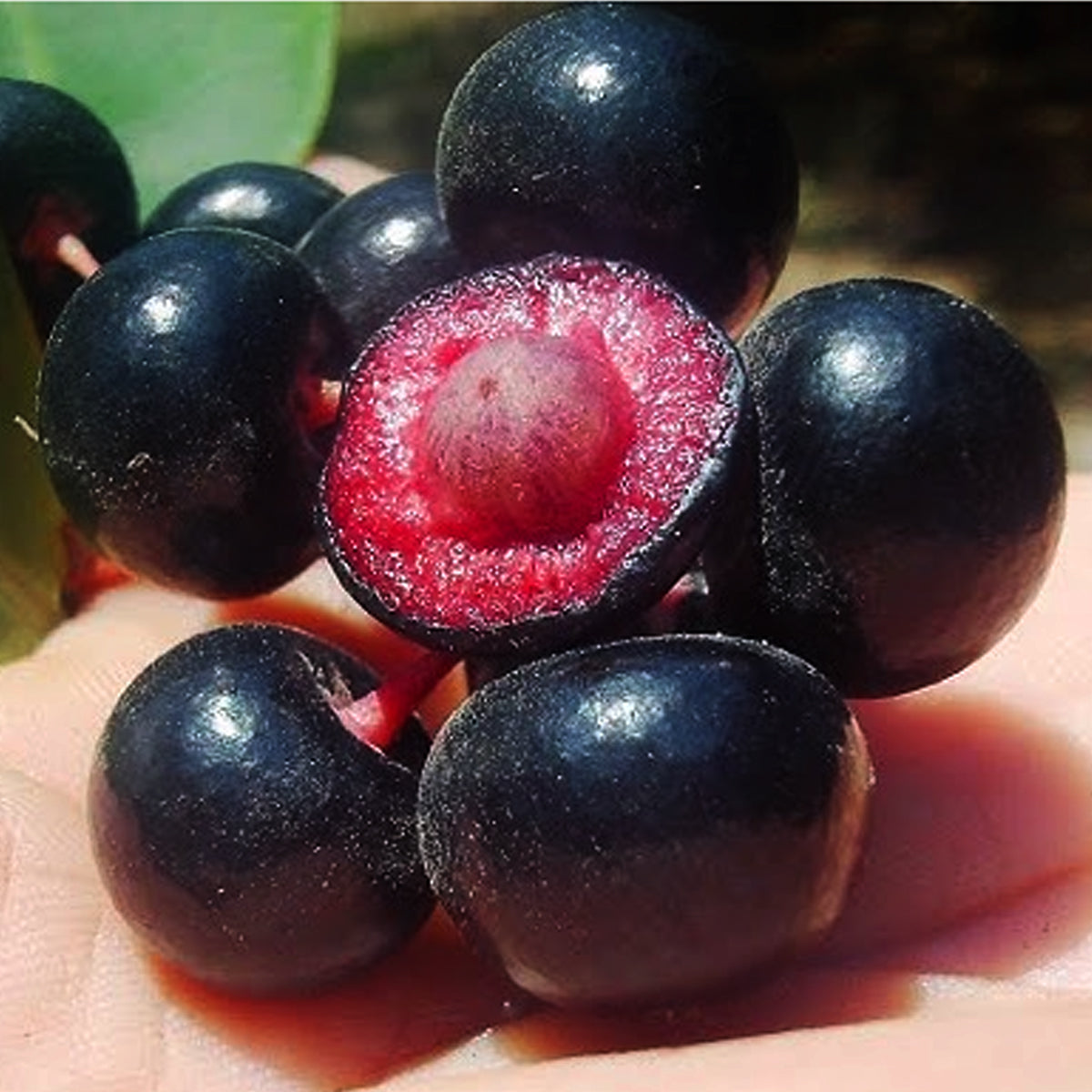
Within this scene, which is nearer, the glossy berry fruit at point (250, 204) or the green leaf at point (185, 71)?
the glossy berry fruit at point (250, 204)

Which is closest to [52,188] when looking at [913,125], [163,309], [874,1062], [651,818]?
[163,309]

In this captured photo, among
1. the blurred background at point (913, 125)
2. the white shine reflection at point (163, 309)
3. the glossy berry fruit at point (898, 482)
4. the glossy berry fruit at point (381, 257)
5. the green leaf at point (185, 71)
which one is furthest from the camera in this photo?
the blurred background at point (913, 125)

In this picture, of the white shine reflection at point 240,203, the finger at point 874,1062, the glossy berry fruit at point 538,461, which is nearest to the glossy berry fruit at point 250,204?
the white shine reflection at point 240,203

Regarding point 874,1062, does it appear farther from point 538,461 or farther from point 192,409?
point 192,409

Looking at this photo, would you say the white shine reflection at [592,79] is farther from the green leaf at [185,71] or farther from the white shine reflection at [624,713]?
the green leaf at [185,71]

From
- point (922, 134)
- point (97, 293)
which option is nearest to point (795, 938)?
point (97, 293)

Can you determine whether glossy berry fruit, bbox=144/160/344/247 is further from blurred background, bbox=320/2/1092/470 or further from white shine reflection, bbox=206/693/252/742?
blurred background, bbox=320/2/1092/470
